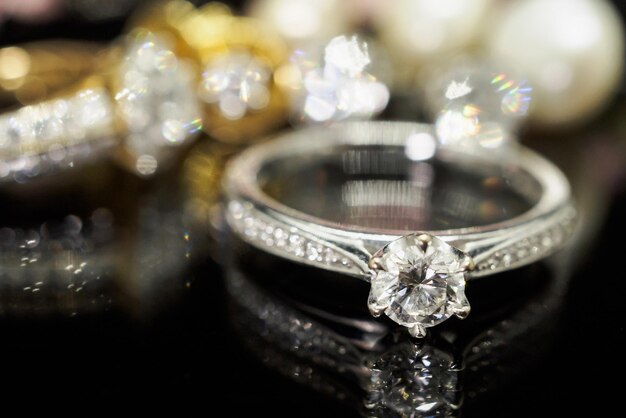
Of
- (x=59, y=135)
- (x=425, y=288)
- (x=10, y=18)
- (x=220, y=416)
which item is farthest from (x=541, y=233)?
(x=10, y=18)

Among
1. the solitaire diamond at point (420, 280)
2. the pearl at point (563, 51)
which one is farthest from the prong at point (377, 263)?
the pearl at point (563, 51)

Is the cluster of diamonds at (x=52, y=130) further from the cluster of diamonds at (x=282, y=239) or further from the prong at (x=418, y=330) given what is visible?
the prong at (x=418, y=330)

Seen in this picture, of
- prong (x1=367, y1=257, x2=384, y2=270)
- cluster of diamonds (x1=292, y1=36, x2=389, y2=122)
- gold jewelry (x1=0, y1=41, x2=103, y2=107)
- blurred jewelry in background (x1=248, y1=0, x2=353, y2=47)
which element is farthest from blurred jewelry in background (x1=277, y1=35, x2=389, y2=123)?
prong (x1=367, y1=257, x2=384, y2=270)

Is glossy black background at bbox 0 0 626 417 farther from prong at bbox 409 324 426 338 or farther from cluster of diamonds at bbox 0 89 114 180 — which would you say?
cluster of diamonds at bbox 0 89 114 180

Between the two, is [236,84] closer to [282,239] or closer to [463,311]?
[282,239]

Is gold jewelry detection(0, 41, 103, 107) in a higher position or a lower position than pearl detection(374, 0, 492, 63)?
lower

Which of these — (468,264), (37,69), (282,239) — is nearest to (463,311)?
(468,264)

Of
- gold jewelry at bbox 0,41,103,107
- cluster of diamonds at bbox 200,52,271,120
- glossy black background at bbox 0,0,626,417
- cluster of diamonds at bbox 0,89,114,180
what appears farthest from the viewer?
gold jewelry at bbox 0,41,103,107
